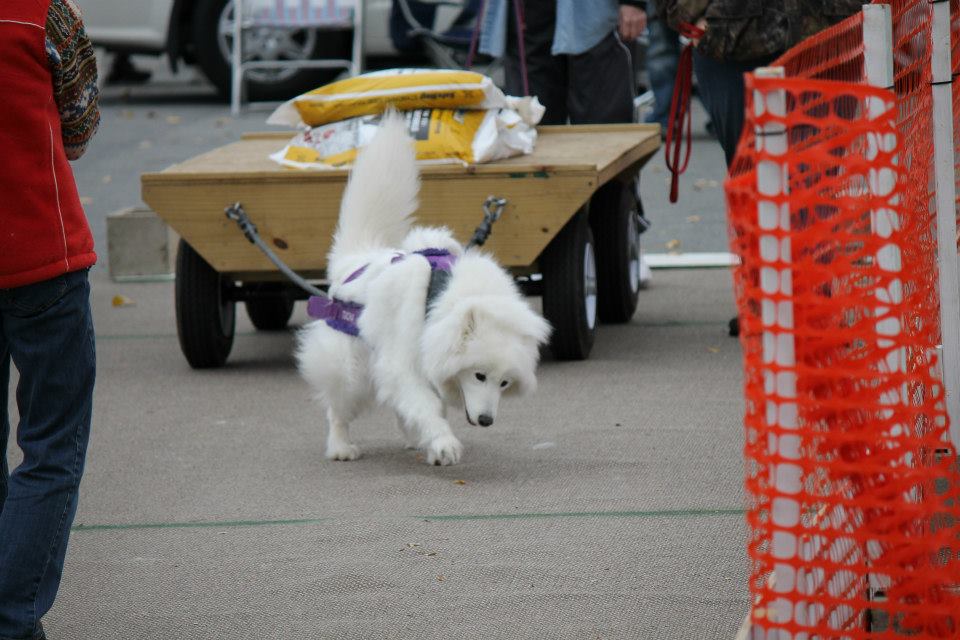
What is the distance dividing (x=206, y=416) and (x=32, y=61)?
2870mm

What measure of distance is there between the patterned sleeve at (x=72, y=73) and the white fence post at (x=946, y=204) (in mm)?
1881

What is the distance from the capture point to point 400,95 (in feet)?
20.0

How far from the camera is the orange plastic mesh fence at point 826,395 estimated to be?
2.34m

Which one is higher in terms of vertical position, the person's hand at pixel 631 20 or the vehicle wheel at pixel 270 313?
the person's hand at pixel 631 20

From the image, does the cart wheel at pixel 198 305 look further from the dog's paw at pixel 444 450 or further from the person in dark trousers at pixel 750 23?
the person in dark trousers at pixel 750 23

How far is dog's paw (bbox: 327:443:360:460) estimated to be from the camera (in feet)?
16.2

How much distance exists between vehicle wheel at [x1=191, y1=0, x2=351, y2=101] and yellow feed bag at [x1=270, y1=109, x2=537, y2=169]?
8.32m

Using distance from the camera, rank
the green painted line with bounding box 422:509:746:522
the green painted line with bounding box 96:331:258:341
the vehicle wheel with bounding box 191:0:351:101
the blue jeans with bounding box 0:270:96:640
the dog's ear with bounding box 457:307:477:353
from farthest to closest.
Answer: the vehicle wheel with bounding box 191:0:351:101 → the green painted line with bounding box 96:331:258:341 → the dog's ear with bounding box 457:307:477:353 → the green painted line with bounding box 422:509:746:522 → the blue jeans with bounding box 0:270:96:640

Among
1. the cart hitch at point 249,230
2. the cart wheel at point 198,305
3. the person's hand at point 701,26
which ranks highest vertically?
the person's hand at point 701,26

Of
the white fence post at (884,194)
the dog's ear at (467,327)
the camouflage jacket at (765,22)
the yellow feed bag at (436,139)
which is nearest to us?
the white fence post at (884,194)

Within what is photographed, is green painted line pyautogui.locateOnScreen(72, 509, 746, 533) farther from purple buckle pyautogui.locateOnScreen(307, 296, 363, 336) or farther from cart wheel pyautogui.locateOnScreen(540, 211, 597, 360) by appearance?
cart wheel pyautogui.locateOnScreen(540, 211, 597, 360)

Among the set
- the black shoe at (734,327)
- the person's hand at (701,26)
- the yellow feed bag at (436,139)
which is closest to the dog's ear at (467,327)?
the yellow feed bag at (436,139)

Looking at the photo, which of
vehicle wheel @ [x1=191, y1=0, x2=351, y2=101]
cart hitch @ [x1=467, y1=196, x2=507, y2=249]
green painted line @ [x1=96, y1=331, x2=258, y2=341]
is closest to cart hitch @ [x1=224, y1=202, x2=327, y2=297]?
cart hitch @ [x1=467, y1=196, x2=507, y2=249]

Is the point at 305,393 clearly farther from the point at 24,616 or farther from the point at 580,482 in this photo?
the point at 24,616
